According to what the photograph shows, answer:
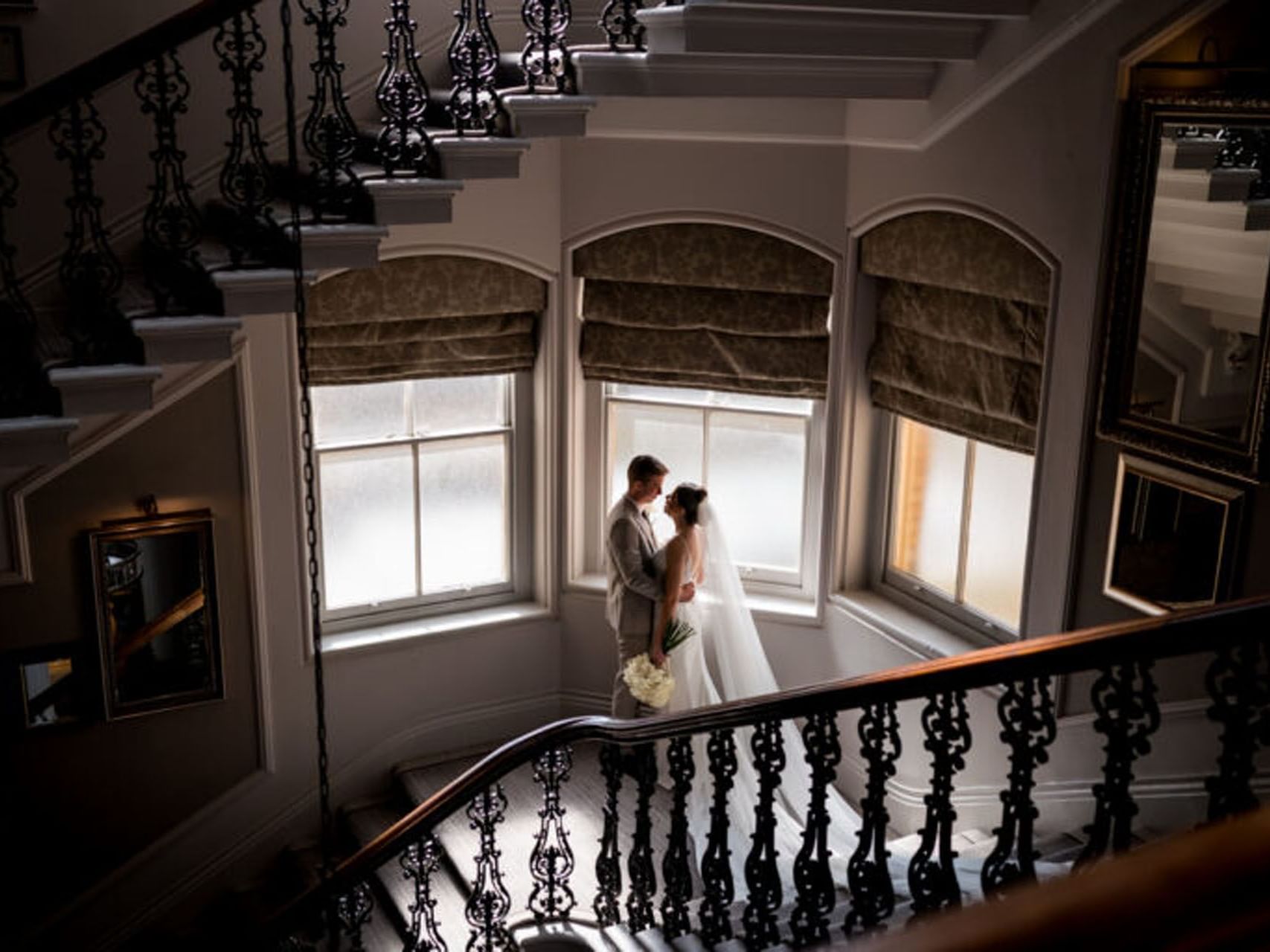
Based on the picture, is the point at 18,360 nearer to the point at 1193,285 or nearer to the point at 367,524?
the point at 367,524

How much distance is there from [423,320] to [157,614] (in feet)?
5.92

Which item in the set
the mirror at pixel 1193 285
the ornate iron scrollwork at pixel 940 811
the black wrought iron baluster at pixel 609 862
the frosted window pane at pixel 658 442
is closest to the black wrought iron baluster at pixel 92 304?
the black wrought iron baluster at pixel 609 862

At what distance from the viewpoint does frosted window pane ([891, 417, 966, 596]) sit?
5.65 metres

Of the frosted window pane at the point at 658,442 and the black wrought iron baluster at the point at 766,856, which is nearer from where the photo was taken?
the black wrought iron baluster at the point at 766,856

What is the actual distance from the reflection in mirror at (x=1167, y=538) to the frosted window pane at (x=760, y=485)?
198 centimetres

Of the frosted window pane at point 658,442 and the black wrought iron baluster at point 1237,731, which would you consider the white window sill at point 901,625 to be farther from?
the black wrought iron baluster at point 1237,731

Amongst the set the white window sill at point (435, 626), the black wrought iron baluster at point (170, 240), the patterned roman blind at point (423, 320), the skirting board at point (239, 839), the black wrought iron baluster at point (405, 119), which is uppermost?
the black wrought iron baluster at point (405, 119)

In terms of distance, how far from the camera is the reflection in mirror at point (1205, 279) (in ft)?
12.5

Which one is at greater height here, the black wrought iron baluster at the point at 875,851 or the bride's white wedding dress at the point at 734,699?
the black wrought iron baluster at the point at 875,851

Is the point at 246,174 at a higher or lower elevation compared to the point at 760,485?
higher

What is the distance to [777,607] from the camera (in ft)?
20.7

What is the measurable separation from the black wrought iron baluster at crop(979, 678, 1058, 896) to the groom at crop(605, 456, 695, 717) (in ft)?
9.28

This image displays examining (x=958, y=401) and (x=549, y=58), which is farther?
(x=958, y=401)

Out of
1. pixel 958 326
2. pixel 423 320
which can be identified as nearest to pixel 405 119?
pixel 423 320
